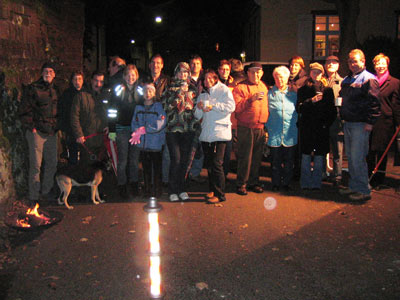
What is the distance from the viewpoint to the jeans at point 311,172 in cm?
774

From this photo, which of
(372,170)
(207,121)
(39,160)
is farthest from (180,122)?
(372,170)

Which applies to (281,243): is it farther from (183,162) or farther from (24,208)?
(24,208)

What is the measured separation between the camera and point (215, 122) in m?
7.02

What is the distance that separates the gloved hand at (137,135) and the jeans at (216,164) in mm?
1005

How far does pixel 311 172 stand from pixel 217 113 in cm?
211

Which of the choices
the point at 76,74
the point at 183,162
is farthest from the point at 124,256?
the point at 76,74

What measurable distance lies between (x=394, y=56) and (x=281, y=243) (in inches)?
598

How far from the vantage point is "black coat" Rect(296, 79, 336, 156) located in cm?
757

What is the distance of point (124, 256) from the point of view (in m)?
4.84

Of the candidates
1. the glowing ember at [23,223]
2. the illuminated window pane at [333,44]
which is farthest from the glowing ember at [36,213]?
the illuminated window pane at [333,44]

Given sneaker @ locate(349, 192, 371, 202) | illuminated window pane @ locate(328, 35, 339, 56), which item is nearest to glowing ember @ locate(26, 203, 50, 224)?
sneaker @ locate(349, 192, 371, 202)

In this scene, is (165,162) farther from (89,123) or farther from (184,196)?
(89,123)

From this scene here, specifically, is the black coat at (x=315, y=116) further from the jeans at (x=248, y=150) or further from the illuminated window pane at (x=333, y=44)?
the illuminated window pane at (x=333, y=44)

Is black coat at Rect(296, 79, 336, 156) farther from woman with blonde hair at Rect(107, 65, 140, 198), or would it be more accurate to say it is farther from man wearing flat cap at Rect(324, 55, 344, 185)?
woman with blonde hair at Rect(107, 65, 140, 198)
